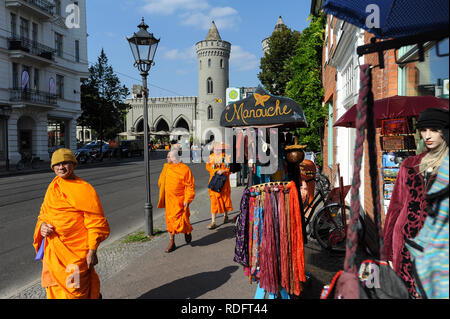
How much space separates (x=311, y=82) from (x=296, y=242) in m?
12.2

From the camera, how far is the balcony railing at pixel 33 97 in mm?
24484

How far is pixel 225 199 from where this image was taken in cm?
723

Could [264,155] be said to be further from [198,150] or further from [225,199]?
[198,150]

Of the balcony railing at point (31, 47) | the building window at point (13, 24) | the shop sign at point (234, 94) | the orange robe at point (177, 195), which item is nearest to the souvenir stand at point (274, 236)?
the orange robe at point (177, 195)

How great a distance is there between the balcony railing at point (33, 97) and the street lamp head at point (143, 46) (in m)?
22.5

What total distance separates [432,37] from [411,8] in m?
0.99

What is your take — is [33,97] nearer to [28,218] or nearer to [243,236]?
[28,218]

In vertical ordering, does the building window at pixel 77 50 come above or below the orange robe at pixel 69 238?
above

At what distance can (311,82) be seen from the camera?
46.4 feet

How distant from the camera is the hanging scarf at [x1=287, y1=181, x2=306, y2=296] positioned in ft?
10.0

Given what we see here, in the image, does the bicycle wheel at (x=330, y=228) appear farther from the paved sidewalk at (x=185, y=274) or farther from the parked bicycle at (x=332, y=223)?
the paved sidewalk at (x=185, y=274)

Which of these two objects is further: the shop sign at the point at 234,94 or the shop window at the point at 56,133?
the shop window at the point at 56,133

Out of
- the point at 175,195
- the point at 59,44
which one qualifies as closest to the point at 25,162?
the point at 59,44
